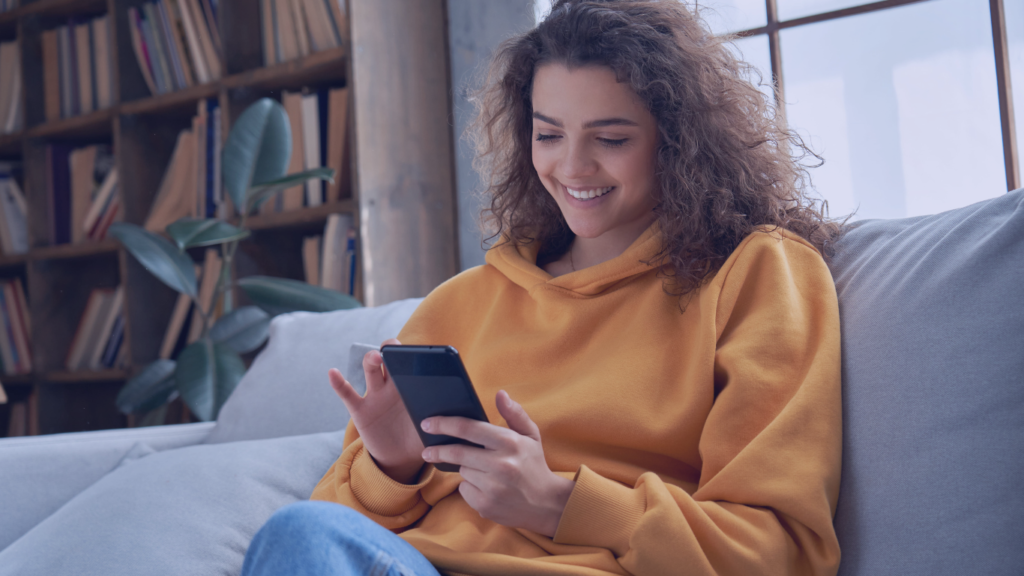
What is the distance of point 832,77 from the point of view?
178 cm

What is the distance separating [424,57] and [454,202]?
421mm

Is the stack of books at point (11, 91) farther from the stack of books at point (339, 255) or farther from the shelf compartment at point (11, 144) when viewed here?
the stack of books at point (339, 255)

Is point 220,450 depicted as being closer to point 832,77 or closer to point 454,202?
point 454,202

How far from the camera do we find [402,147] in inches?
84.1

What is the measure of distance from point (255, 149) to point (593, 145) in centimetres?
136

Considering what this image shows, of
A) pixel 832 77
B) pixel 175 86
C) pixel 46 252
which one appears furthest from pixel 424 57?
pixel 46 252

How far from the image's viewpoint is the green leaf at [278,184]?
199 centimetres

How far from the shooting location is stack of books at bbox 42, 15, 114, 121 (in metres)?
2.66

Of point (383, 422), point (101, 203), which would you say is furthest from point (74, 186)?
point (383, 422)

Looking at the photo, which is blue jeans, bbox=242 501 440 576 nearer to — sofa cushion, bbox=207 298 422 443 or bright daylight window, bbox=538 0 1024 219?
sofa cushion, bbox=207 298 422 443

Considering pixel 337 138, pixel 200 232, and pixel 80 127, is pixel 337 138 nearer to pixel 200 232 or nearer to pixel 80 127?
pixel 200 232

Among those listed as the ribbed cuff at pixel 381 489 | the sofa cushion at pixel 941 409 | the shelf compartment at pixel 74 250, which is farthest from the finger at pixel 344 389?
the shelf compartment at pixel 74 250

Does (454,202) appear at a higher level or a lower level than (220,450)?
higher

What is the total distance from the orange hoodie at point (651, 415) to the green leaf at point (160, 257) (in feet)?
3.96
